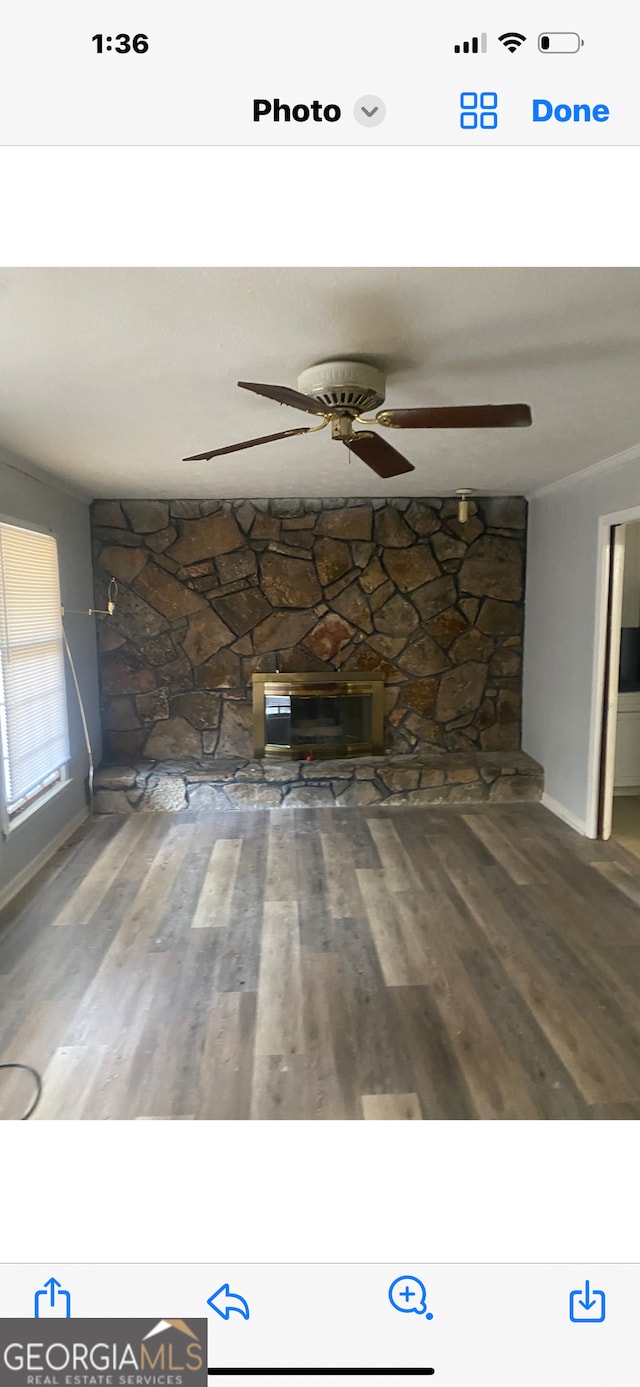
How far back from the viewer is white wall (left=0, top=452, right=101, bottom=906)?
3227mm

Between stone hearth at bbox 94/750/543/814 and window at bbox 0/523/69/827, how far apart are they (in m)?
0.59

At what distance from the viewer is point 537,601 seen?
4.73 meters

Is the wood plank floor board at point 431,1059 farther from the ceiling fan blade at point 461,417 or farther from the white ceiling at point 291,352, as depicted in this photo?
the white ceiling at point 291,352

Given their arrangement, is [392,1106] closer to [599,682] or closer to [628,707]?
[599,682]

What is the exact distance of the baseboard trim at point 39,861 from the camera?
3135mm

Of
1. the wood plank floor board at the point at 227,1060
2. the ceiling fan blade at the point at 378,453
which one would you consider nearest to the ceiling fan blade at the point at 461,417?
the ceiling fan blade at the point at 378,453

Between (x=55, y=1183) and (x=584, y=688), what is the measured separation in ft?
12.5

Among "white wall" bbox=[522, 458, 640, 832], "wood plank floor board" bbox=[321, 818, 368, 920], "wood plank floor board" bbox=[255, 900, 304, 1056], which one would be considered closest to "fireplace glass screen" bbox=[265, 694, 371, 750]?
"wood plank floor board" bbox=[321, 818, 368, 920]

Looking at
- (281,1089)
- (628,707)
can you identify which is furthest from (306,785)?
(281,1089)

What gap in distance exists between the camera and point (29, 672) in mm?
3516

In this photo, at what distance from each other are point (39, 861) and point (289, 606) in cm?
238
